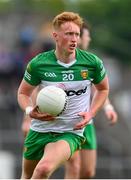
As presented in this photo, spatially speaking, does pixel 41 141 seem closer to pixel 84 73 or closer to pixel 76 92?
pixel 76 92

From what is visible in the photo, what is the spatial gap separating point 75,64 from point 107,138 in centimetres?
1264

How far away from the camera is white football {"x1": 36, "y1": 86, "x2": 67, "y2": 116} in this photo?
10812mm

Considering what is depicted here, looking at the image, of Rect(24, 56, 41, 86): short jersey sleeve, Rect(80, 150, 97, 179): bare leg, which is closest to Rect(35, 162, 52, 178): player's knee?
Rect(24, 56, 41, 86): short jersey sleeve

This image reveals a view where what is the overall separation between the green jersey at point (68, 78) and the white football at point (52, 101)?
0.32 metres

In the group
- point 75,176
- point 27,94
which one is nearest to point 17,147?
point 75,176

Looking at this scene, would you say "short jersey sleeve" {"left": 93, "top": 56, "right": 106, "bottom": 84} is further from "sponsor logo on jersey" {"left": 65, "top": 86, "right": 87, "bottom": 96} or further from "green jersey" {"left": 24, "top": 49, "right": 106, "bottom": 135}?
"sponsor logo on jersey" {"left": 65, "top": 86, "right": 87, "bottom": 96}

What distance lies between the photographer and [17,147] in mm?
22500

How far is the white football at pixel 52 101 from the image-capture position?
10.8m

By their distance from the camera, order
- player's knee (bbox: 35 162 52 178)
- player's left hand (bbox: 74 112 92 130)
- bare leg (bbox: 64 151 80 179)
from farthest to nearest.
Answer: bare leg (bbox: 64 151 80 179)
player's left hand (bbox: 74 112 92 130)
player's knee (bbox: 35 162 52 178)

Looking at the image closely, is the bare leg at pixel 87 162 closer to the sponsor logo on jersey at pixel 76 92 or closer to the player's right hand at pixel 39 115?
the sponsor logo on jersey at pixel 76 92

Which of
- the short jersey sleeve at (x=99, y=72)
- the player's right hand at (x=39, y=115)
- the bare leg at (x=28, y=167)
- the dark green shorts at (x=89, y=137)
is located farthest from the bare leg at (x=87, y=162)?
the player's right hand at (x=39, y=115)

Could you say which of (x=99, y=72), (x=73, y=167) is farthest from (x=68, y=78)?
(x=73, y=167)

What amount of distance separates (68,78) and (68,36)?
49 centimetres

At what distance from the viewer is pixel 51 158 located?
10852mm
